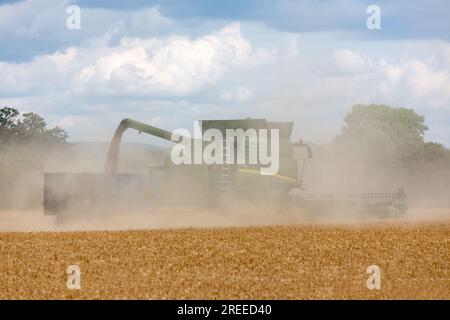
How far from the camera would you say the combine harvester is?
27359 millimetres

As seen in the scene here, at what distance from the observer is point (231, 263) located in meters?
18.8

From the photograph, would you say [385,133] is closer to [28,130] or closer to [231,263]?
[28,130]

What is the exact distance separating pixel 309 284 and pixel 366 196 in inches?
800

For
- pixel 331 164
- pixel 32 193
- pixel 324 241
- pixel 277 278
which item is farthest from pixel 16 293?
pixel 32 193

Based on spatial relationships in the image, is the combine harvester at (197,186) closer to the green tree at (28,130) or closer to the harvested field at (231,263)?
the harvested field at (231,263)

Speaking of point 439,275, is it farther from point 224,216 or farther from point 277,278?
point 224,216

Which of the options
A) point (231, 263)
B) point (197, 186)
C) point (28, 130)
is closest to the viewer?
point (231, 263)

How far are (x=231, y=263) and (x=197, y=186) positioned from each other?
→ 10.5 metres

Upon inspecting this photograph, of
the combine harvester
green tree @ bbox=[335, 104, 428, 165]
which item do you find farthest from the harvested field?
green tree @ bbox=[335, 104, 428, 165]

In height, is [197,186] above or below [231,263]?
above

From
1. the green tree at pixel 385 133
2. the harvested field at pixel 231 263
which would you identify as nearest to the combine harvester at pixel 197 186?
the harvested field at pixel 231 263

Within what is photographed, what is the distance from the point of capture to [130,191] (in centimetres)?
2823

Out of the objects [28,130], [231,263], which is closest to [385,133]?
[28,130]

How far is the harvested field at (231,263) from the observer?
14.7 meters
